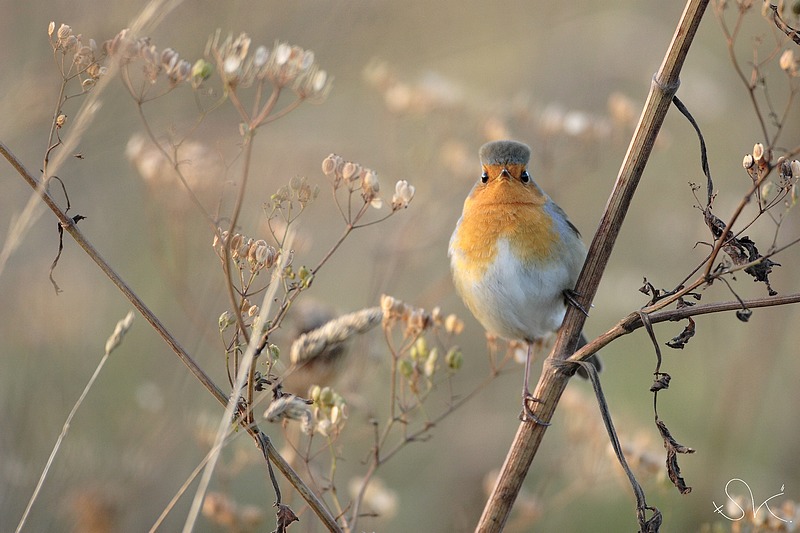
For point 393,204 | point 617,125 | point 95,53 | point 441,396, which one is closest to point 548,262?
point 393,204

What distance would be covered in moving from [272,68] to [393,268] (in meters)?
2.45

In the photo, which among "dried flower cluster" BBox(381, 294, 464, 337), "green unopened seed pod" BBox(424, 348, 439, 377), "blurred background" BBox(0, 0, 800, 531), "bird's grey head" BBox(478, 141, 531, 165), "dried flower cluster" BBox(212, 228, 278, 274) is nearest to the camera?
"dried flower cluster" BBox(212, 228, 278, 274)

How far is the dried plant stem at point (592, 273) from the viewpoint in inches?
81.4

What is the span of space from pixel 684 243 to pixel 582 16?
2477mm

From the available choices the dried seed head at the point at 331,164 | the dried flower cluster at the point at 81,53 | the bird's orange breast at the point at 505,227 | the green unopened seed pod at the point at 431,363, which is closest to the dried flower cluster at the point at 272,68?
the dried seed head at the point at 331,164

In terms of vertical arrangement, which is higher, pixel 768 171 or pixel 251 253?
pixel 251 253

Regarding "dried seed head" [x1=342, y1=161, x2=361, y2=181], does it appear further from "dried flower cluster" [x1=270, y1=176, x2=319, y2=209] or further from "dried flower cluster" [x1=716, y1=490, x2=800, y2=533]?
"dried flower cluster" [x1=716, y1=490, x2=800, y2=533]

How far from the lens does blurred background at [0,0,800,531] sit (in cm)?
387

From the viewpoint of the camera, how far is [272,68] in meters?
2.14

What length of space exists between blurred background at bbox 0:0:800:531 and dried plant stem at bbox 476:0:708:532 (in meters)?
1.00

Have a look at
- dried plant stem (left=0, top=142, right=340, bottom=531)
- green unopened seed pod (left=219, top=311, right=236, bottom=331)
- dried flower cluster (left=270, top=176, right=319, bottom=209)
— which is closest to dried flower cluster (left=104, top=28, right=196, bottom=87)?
dried flower cluster (left=270, top=176, right=319, bottom=209)

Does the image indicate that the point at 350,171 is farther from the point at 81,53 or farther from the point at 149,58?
the point at 81,53

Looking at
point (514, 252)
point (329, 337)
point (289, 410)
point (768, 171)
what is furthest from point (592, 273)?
point (514, 252)

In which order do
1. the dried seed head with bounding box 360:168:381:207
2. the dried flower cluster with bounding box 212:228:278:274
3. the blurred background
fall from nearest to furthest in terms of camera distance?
the dried flower cluster with bounding box 212:228:278:274, the dried seed head with bounding box 360:168:381:207, the blurred background
